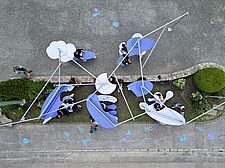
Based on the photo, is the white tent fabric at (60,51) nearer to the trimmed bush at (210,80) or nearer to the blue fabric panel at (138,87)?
the blue fabric panel at (138,87)

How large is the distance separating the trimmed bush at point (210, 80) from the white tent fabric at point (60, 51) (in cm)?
525

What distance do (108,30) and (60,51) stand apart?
2.29 meters

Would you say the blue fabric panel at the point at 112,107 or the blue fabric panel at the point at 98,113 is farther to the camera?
the blue fabric panel at the point at 112,107

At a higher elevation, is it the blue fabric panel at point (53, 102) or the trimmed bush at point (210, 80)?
the trimmed bush at point (210, 80)

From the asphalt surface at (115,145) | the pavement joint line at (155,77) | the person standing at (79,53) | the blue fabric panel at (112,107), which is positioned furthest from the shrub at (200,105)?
the person standing at (79,53)

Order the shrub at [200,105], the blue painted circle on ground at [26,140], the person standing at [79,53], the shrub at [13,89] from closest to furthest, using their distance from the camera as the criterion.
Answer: the shrub at [13,89] < the person standing at [79,53] < the shrub at [200,105] < the blue painted circle on ground at [26,140]

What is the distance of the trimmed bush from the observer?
1360cm

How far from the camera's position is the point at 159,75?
14406 millimetres

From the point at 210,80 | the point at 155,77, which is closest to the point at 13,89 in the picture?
the point at 155,77

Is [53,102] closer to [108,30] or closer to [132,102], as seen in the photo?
[132,102]

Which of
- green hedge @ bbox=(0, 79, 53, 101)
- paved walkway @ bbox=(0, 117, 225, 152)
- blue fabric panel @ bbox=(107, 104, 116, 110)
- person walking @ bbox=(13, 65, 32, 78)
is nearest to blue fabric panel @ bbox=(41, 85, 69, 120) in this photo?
green hedge @ bbox=(0, 79, 53, 101)

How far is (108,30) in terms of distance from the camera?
14.5m

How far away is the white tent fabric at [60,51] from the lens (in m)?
13.8

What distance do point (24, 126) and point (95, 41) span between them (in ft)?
15.2
